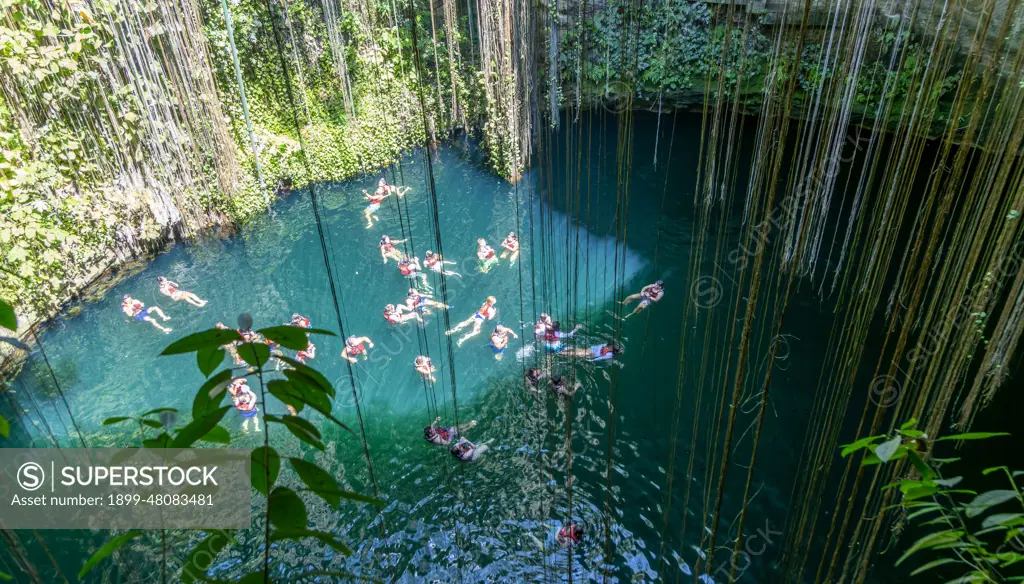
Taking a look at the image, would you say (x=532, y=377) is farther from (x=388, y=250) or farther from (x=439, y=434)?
(x=388, y=250)

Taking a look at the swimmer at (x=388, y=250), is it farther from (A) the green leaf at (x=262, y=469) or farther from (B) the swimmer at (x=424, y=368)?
(A) the green leaf at (x=262, y=469)

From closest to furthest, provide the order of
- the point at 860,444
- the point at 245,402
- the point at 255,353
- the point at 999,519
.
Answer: the point at 255,353 → the point at 999,519 → the point at 860,444 → the point at 245,402

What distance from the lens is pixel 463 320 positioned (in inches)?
258

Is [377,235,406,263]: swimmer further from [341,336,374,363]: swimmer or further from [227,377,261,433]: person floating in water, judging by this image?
[227,377,261,433]: person floating in water

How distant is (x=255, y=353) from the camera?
56cm

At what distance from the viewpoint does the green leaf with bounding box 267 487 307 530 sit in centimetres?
58

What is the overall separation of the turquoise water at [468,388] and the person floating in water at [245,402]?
122 millimetres

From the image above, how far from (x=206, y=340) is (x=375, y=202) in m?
8.05

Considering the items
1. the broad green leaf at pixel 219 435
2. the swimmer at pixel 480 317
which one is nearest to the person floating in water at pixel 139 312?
the swimmer at pixel 480 317

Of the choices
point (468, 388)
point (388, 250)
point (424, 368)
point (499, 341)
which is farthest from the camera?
point (388, 250)

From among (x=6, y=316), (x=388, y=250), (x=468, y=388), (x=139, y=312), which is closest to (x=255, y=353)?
(x=6, y=316)

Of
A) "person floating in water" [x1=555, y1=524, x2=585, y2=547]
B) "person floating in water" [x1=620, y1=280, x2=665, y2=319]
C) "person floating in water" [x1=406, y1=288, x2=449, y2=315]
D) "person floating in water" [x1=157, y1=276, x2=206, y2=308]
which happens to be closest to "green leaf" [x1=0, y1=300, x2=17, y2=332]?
"person floating in water" [x1=555, y1=524, x2=585, y2=547]

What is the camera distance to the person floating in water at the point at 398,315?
20.7 ft

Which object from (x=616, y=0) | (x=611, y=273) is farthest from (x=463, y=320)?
(x=616, y=0)
